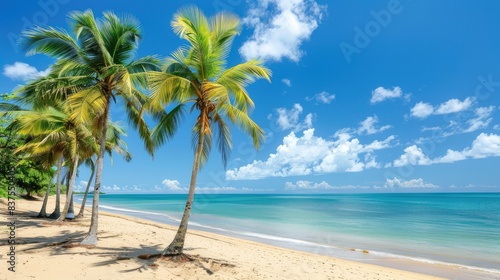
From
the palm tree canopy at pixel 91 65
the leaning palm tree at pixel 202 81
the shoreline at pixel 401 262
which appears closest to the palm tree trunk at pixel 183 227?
the leaning palm tree at pixel 202 81

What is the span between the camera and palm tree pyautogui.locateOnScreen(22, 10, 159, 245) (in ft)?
29.5

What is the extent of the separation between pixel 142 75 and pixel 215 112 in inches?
102

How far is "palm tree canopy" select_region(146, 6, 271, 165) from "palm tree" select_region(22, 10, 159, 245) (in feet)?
4.16

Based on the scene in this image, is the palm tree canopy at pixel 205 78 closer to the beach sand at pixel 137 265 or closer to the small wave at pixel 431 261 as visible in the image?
the beach sand at pixel 137 265

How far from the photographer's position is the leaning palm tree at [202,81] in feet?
25.9

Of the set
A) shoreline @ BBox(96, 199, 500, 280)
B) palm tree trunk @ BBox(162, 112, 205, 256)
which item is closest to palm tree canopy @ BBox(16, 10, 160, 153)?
palm tree trunk @ BBox(162, 112, 205, 256)

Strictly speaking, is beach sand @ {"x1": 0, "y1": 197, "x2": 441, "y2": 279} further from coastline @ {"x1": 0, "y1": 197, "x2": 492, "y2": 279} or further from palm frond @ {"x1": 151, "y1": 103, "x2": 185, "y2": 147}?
palm frond @ {"x1": 151, "y1": 103, "x2": 185, "y2": 147}


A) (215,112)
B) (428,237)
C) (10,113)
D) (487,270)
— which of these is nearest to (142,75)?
(215,112)

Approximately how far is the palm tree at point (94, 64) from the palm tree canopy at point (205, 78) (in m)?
1.27

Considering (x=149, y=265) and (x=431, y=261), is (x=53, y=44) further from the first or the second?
(x=431, y=261)

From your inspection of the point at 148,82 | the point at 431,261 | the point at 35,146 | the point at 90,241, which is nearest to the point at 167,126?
the point at 148,82

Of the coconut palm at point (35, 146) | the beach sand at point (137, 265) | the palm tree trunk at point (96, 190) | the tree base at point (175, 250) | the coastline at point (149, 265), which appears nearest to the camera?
the beach sand at point (137, 265)

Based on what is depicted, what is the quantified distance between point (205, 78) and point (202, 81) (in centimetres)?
12

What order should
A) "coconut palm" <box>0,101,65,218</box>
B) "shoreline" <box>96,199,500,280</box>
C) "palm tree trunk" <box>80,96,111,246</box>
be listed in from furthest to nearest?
"coconut palm" <box>0,101,65,218</box> < "shoreline" <box>96,199,500,280</box> < "palm tree trunk" <box>80,96,111,246</box>
